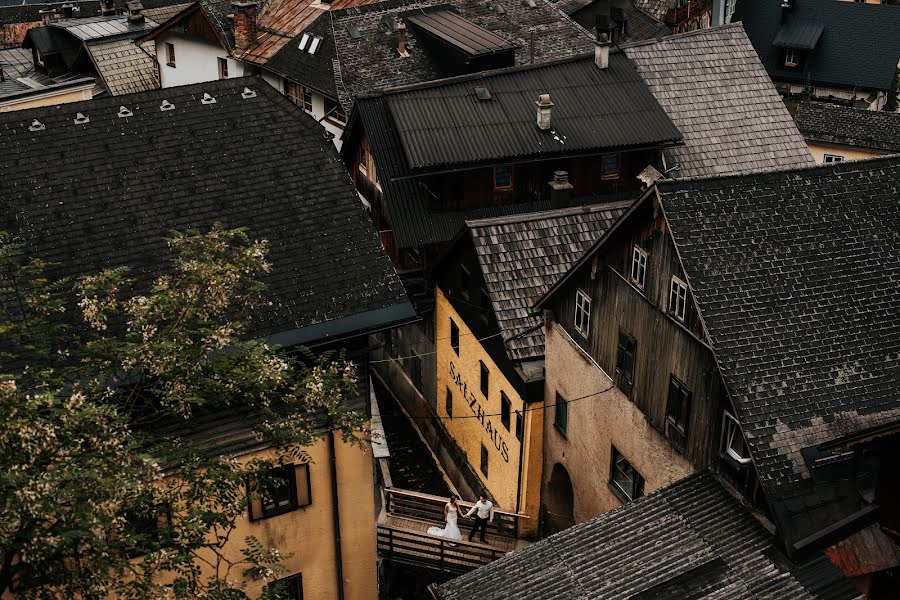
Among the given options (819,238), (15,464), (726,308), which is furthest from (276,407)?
(819,238)

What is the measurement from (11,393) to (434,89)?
27.6 meters

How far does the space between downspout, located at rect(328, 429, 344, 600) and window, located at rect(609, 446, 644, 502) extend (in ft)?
25.4

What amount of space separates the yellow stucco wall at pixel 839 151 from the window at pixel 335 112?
24424 millimetres

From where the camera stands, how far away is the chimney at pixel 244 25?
6062cm

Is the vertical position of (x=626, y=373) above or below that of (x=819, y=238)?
below

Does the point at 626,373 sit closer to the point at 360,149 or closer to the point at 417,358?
the point at 417,358

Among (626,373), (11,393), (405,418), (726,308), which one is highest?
(11,393)

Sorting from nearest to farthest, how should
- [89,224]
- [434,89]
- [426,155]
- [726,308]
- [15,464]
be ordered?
1. [15,464]
2. [726,308]
3. [89,224]
4. [426,155]
5. [434,89]

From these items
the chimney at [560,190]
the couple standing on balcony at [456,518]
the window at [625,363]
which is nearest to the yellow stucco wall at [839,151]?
the chimney at [560,190]

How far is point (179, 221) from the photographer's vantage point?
25.6m

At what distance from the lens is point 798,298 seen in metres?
23.8

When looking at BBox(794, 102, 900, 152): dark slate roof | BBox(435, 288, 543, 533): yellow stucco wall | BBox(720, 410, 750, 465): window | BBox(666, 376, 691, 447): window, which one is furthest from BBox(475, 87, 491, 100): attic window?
BBox(794, 102, 900, 152): dark slate roof

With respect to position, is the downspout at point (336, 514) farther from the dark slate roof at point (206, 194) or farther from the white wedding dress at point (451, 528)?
the white wedding dress at point (451, 528)

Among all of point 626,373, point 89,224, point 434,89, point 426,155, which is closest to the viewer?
point 89,224
